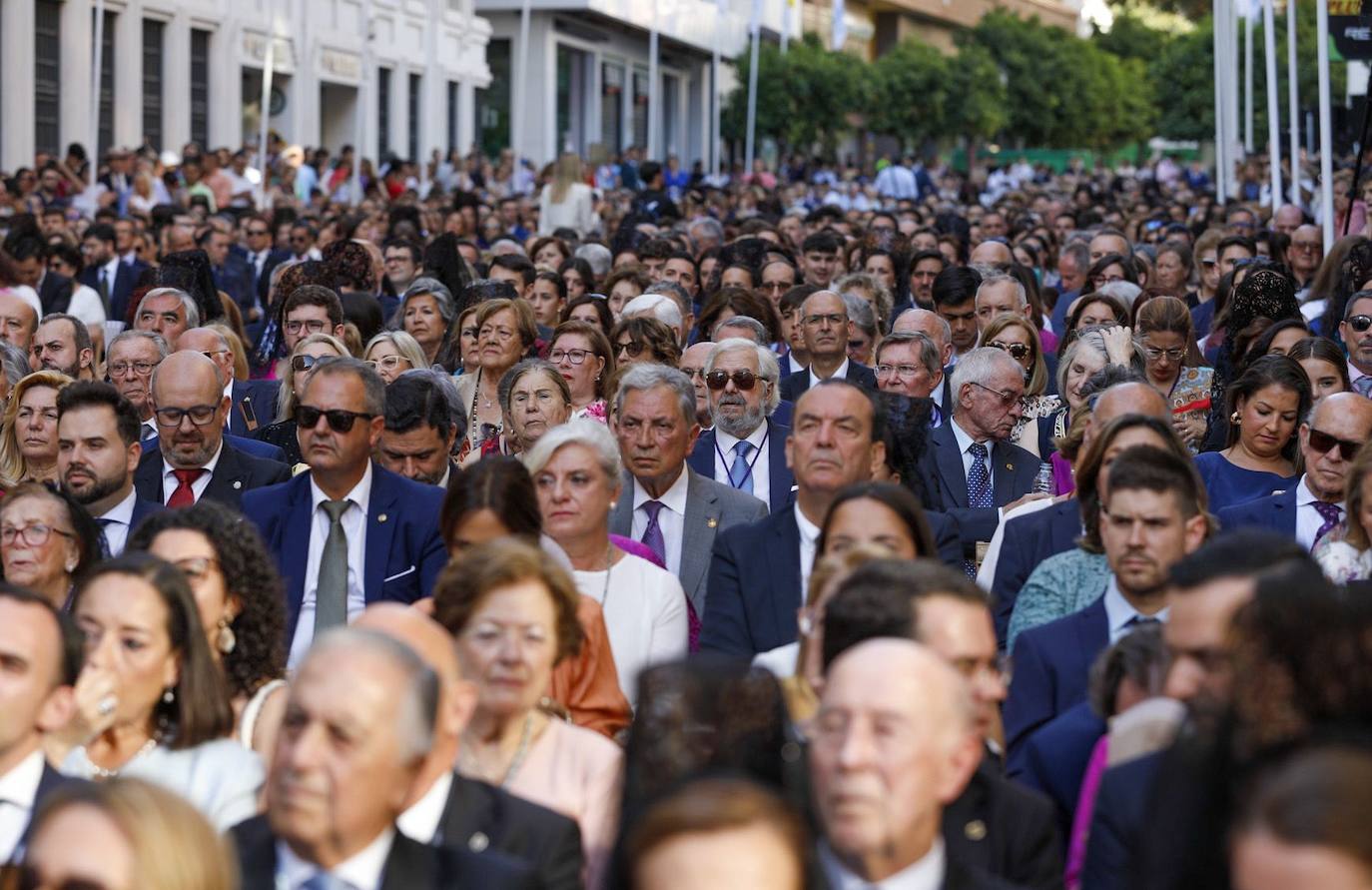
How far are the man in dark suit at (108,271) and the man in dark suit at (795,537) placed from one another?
39.6ft

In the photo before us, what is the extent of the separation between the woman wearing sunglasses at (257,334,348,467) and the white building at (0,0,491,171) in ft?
→ 59.9

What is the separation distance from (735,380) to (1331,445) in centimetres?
285

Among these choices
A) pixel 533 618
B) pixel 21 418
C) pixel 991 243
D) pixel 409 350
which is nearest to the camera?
pixel 533 618

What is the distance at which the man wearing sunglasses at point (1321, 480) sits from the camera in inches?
341

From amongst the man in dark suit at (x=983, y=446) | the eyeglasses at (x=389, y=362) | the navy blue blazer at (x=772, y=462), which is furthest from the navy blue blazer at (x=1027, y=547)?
the eyeglasses at (x=389, y=362)

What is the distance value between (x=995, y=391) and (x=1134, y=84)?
7927 centimetres

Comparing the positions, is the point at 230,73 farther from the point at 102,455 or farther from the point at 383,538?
the point at 383,538

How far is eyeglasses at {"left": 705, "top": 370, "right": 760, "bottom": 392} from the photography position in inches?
417

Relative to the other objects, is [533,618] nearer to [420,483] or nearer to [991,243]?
[420,483]

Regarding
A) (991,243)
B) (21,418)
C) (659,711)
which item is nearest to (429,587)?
(21,418)

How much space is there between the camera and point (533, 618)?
5.83 m

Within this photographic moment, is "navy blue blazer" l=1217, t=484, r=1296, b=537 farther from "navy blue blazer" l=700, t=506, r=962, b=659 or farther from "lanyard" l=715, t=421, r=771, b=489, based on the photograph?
"lanyard" l=715, t=421, r=771, b=489

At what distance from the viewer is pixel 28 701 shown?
18.2 feet

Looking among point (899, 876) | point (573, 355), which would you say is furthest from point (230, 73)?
point (899, 876)
